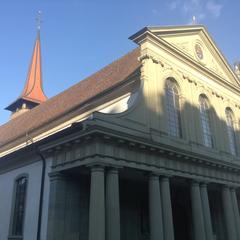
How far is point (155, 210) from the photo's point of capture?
43.1ft

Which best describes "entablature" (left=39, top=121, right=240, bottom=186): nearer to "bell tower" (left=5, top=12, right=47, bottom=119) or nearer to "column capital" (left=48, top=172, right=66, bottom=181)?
"column capital" (left=48, top=172, right=66, bottom=181)

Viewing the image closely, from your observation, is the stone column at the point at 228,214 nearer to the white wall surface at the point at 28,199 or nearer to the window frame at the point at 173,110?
the window frame at the point at 173,110

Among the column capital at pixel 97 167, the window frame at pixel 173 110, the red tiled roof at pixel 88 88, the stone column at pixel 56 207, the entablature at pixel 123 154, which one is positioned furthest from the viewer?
the red tiled roof at pixel 88 88

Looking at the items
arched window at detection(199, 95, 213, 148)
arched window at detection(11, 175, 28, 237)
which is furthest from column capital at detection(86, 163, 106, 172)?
arched window at detection(199, 95, 213, 148)

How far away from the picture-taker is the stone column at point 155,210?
12.8 meters

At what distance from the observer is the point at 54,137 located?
13.2 m

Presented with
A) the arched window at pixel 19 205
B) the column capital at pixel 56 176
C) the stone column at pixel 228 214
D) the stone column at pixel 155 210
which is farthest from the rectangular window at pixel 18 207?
the stone column at pixel 228 214

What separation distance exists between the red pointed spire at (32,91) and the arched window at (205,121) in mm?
21405

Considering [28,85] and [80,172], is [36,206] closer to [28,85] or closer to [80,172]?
[80,172]

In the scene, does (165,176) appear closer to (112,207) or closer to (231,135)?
(112,207)

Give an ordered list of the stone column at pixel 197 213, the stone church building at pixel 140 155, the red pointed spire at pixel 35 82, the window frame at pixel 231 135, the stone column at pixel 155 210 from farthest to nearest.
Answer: the red pointed spire at pixel 35 82 < the window frame at pixel 231 135 < the stone column at pixel 197 213 < the stone column at pixel 155 210 < the stone church building at pixel 140 155

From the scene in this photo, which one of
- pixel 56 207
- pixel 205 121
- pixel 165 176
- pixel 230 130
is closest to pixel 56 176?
pixel 56 207

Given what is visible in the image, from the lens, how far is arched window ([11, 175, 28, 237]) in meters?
15.1

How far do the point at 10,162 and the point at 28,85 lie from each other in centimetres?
2280
